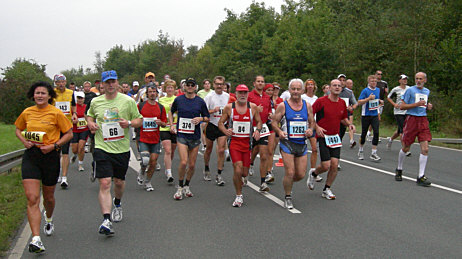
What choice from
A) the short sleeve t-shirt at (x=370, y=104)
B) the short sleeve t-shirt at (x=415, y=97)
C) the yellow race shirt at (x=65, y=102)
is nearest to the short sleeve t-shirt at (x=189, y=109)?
the yellow race shirt at (x=65, y=102)

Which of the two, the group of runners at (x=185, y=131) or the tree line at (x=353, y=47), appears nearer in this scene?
the group of runners at (x=185, y=131)

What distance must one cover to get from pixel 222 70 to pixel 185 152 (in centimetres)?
4598

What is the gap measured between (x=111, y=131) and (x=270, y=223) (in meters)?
2.57

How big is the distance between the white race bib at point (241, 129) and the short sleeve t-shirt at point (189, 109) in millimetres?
946

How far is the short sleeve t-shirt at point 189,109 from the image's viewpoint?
8386 millimetres

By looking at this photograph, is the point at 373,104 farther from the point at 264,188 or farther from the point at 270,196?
the point at 270,196

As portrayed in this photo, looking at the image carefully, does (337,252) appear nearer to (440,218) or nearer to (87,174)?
(440,218)

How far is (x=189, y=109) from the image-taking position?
27.6 ft

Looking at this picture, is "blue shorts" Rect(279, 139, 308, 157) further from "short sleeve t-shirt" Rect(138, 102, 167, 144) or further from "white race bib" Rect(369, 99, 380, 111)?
"white race bib" Rect(369, 99, 380, 111)

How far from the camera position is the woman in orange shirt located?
537 cm

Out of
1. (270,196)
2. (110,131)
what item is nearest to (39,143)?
(110,131)

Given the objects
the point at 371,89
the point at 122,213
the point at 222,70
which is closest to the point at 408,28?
the point at 371,89

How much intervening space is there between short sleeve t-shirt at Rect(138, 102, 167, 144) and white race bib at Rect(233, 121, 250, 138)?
6.90 feet

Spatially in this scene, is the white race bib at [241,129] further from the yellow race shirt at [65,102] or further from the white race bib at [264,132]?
the yellow race shirt at [65,102]
